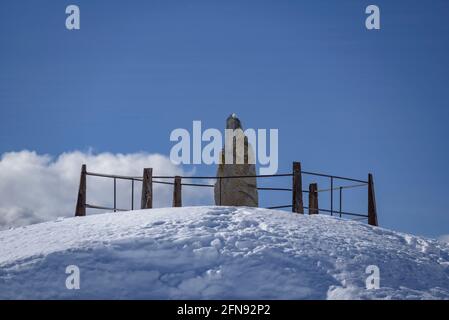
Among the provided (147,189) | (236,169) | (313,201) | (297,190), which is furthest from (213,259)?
(236,169)

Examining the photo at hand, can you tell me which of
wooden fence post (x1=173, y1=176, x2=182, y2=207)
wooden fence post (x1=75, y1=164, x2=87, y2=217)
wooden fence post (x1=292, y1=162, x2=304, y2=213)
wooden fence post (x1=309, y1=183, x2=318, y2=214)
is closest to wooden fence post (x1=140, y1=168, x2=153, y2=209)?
wooden fence post (x1=173, y1=176, x2=182, y2=207)

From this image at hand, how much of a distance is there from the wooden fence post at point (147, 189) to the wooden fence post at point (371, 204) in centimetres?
630

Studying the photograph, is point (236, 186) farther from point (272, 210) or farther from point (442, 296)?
point (442, 296)

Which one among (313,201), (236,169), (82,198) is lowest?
(313,201)

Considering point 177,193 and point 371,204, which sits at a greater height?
point 177,193

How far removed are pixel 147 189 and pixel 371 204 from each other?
21.3ft

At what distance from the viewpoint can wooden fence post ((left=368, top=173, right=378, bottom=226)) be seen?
→ 19.6 m

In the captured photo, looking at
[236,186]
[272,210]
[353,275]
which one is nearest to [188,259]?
[353,275]

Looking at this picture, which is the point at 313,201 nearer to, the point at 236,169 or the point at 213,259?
the point at 236,169

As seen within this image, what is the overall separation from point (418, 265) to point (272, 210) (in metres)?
3.93

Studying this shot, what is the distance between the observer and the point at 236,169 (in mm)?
22031

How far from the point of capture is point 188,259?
13211mm

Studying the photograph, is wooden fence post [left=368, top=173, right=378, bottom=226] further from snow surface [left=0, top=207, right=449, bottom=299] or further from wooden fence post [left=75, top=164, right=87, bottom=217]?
wooden fence post [left=75, top=164, right=87, bottom=217]

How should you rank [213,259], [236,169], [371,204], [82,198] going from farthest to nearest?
[236,169] → [371,204] → [82,198] → [213,259]
